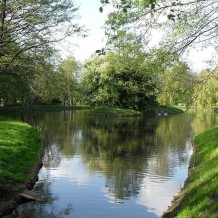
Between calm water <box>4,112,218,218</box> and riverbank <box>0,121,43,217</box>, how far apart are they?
1.78 feet

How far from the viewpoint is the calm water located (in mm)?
15648

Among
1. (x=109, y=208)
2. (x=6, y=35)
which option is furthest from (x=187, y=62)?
(x=6, y=35)

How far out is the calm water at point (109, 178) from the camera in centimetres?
1565

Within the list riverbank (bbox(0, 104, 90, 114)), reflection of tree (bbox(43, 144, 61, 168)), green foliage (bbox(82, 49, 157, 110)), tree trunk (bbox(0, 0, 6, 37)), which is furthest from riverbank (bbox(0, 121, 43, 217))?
green foliage (bbox(82, 49, 157, 110))

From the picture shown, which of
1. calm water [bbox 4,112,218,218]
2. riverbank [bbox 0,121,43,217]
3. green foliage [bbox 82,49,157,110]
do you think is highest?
green foliage [bbox 82,49,157,110]

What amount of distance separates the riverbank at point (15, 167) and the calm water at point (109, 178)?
0.54 metres

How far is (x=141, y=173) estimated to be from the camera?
22.2 metres

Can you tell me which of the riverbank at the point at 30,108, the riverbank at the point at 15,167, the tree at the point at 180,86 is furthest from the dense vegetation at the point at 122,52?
the riverbank at the point at 30,108

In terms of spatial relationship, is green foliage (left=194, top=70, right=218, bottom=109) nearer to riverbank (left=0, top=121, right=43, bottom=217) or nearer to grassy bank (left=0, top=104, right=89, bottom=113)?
riverbank (left=0, top=121, right=43, bottom=217)

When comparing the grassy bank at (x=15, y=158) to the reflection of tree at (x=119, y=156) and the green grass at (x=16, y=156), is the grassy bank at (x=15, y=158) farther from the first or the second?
the reflection of tree at (x=119, y=156)

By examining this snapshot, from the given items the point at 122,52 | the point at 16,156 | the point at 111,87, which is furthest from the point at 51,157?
the point at 111,87

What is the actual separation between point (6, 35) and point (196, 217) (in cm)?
2007

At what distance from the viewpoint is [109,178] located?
827 inches

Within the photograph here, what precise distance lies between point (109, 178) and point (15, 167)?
17.8ft
